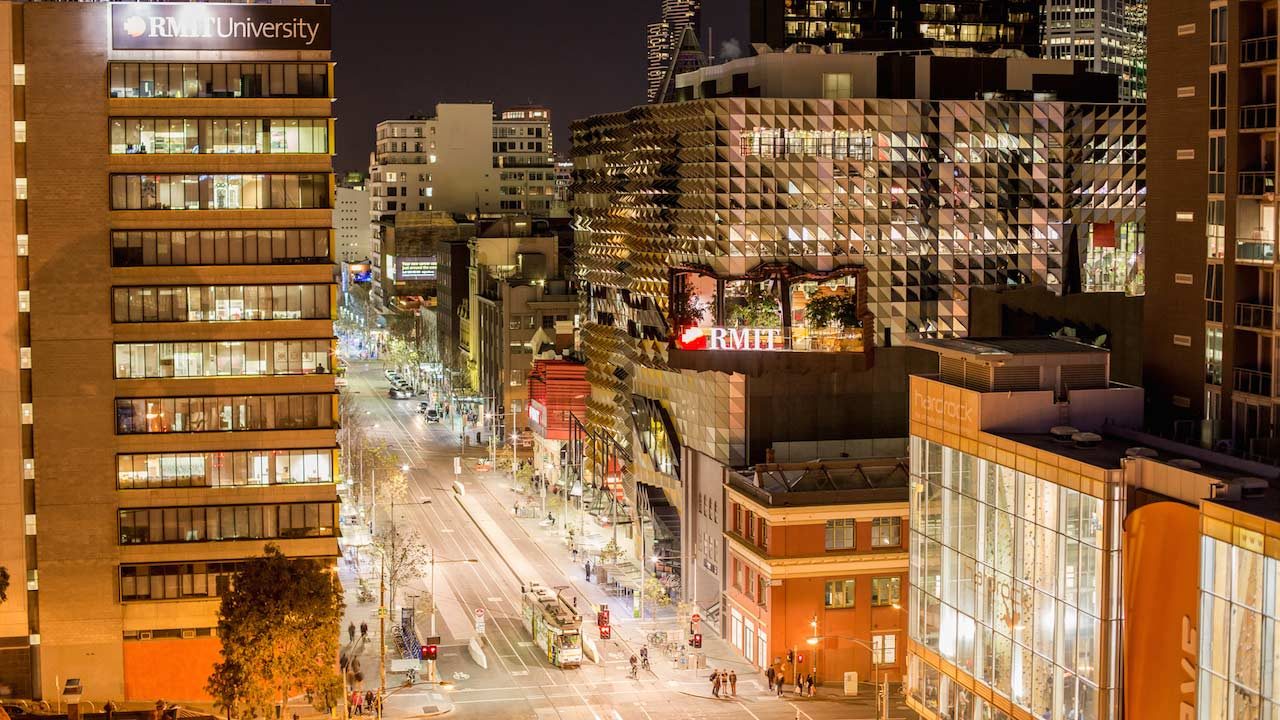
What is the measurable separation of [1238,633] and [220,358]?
68424 millimetres

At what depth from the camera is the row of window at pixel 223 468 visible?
107m

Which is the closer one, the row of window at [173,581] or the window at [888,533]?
the row of window at [173,581]

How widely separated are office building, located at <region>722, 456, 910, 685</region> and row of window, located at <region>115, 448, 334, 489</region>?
31.1 meters

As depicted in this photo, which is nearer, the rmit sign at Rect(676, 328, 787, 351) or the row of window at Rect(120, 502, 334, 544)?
the row of window at Rect(120, 502, 334, 544)

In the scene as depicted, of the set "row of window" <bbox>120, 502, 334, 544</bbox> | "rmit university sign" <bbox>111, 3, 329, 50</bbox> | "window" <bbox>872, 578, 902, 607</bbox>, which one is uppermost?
"rmit university sign" <bbox>111, 3, 329, 50</bbox>

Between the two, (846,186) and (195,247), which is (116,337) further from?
(846,186)

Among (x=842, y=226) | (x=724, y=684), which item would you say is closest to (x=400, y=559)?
(x=724, y=684)

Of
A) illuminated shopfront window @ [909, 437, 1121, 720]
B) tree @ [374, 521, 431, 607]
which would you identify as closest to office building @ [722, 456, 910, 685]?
illuminated shopfront window @ [909, 437, 1121, 720]

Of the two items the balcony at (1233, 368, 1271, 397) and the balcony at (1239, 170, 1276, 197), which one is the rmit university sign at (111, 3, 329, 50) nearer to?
the balcony at (1239, 170, 1276, 197)

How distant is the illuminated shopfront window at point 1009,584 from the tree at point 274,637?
3493 cm

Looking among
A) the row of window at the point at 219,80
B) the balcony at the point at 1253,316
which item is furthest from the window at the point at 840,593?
the row of window at the point at 219,80

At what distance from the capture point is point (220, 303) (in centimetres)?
10706

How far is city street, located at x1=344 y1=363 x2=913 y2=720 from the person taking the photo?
354 feet

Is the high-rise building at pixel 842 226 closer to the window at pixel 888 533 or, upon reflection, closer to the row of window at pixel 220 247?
the window at pixel 888 533
